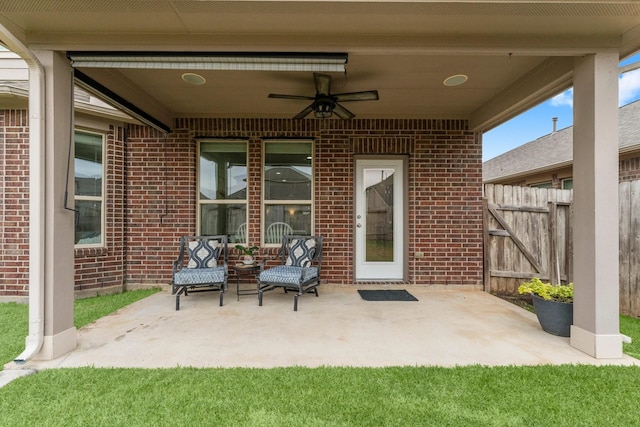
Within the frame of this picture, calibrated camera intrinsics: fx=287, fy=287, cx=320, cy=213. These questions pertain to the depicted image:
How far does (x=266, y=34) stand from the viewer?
2.35 meters

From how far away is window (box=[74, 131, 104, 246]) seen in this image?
4.09 metres

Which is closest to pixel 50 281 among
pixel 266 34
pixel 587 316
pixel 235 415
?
pixel 235 415

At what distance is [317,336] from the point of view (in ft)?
8.79

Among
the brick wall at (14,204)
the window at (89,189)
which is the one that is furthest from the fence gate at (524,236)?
the brick wall at (14,204)

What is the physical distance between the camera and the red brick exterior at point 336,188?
4.52m

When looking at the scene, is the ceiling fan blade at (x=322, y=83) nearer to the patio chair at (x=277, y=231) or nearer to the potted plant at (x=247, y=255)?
the patio chair at (x=277, y=231)

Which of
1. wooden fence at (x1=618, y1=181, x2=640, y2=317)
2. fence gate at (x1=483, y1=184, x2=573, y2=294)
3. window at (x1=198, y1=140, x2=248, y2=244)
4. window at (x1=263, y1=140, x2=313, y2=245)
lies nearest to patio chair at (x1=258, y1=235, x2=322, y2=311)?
window at (x1=263, y1=140, x2=313, y2=245)

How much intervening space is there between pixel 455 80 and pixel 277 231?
10.5 feet

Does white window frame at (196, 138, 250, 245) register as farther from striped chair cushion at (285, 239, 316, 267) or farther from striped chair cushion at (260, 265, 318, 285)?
striped chair cushion at (260, 265, 318, 285)

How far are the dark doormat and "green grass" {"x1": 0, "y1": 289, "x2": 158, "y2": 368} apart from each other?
3131 mm

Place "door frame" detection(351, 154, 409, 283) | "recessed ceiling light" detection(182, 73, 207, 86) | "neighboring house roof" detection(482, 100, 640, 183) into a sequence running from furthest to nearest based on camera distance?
1. "neighboring house roof" detection(482, 100, 640, 183)
2. "door frame" detection(351, 154, 409, 283)
3. "recessed ceiling light" detection(182, 73, 207, 86)

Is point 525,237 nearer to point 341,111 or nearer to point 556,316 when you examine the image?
point 556,316

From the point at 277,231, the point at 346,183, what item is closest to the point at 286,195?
the point at 277,231

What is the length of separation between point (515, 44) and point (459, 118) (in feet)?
7.49
